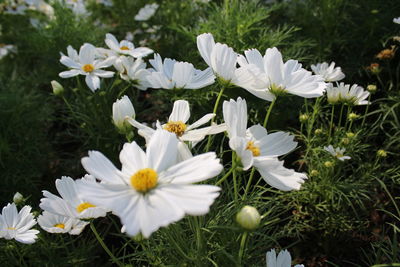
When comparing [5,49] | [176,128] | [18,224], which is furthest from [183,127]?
[5,49]

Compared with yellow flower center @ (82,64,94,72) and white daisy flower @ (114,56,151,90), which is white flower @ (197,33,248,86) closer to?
white daisy flower @ (114,56,151,90)

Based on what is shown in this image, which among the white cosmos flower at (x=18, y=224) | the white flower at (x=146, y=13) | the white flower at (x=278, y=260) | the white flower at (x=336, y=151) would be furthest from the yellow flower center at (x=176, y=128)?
the white flower at (x=146, y=13)

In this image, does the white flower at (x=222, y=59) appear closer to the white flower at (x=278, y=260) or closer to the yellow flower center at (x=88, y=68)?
the white flower at (x=278, y=260)

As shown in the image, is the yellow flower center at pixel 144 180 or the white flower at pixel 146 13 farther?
the white flower at pixel 146 13

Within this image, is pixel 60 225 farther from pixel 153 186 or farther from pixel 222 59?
pixel 222 59

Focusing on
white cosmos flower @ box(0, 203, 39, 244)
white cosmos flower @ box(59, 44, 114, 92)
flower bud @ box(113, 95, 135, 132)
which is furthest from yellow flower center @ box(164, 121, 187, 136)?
white cosmos flower @ box(59, 44, 114, 92)

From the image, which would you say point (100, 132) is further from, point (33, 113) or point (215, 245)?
point (215, 245)
